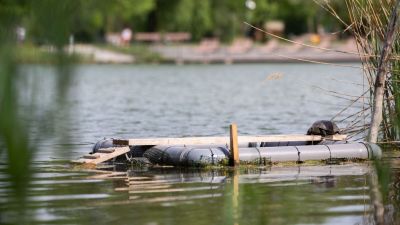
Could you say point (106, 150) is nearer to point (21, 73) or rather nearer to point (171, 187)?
point (171, 187)

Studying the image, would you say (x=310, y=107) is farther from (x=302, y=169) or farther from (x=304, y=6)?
(x=304, y=6)

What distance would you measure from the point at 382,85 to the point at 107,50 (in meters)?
63.6

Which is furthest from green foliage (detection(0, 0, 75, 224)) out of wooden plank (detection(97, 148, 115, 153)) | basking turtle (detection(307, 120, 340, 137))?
basking turtle (detection(307, 120, 340, 137))

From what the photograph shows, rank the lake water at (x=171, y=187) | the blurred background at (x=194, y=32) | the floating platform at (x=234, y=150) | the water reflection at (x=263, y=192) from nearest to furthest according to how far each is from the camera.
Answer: the lake water at (x=171, y=187), the water reflection at (x=263, y=192), the floating platform at (x=234, y=150), the blurred background at (x=194, y=32)

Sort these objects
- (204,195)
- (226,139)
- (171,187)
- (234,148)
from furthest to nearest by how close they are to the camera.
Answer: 1. (226,139)
2. (234,148)
3. (171,187)
4. (204,195)

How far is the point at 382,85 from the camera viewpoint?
50.6 feet

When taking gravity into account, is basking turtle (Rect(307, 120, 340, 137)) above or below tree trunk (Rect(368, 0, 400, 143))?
below

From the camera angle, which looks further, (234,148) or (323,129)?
(323,129)

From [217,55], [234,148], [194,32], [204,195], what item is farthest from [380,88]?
[194,32]

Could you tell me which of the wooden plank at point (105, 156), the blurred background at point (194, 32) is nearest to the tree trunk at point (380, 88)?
the wooden plank at point (105, 156)

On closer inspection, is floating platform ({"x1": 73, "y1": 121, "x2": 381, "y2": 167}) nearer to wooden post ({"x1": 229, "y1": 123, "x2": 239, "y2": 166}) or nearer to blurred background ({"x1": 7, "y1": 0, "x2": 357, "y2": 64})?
wooden post ({"x1": 229, "y1": 123, "x2": 239, "y2": 166})

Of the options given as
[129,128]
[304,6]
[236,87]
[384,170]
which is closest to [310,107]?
[129,128]

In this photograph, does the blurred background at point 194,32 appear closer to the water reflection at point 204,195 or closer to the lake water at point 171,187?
the lake water at point 171,187

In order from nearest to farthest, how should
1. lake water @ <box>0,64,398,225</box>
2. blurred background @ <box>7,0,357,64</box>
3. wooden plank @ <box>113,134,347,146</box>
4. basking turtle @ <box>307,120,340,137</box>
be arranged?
lake water @ <box>0,64,398,225</box>, wooden plank @ <box>113,134,347,146</box>, basking turtle @ <box>307,120,340,137</box>, blurred background @ <box>7,0,357,64</box>
